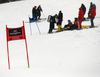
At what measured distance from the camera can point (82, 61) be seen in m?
8.36

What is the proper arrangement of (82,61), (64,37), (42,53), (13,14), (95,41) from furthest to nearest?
(13,14), (64,37), (95,41), (42,53), (82,61)

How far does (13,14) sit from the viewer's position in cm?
3175

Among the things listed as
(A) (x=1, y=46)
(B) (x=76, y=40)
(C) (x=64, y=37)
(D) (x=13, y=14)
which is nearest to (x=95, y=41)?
(B) (x=76, y=40)

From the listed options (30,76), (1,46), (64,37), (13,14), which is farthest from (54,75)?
(13,14)

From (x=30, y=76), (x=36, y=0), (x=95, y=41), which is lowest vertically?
(x=30, y=76)

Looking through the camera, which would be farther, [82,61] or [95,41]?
[95,41]

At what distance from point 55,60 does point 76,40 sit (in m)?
3.32

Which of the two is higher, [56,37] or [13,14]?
[13,14]

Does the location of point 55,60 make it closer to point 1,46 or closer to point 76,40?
point 76,40

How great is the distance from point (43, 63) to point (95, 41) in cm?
361

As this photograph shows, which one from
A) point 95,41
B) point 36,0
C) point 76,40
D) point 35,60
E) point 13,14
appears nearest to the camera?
point 35,60

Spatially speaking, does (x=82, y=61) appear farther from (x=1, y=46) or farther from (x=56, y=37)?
(x=1, y=46)

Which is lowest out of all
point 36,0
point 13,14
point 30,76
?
point 30,76

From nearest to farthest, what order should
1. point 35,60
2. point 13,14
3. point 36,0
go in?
1. point 35,60
2. point 13,14
3. point 36,0
